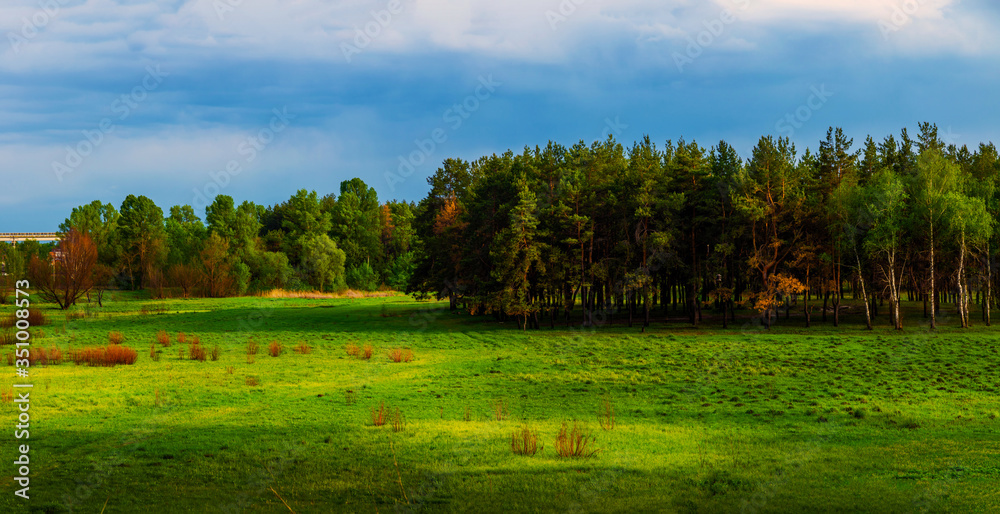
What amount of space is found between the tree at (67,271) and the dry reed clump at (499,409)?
64626mm

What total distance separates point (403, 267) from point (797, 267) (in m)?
88.9

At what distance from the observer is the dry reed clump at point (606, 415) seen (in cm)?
1806

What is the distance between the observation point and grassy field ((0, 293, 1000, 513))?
11.7 meters

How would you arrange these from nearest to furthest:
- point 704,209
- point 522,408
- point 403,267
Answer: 1. point 522,408
2. point 704,209
3. point 403,267

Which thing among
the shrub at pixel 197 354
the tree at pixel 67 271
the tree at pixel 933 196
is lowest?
the shrub at pixel 197 354

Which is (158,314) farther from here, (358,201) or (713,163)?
(358,201)

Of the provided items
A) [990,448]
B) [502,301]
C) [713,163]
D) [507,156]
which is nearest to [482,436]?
[990,448]

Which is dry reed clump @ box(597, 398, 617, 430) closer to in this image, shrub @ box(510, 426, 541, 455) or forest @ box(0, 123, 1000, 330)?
shrub @ box(510, 426, 541, 455)

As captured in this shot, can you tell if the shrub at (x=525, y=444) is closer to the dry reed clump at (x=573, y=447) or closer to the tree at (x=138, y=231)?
the dry reed clump at (x=573, y=447)

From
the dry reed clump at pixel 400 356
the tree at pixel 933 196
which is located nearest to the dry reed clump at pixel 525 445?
the dry reed clump at pixel 400 356

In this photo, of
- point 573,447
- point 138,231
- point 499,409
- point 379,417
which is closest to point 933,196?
point 499,409

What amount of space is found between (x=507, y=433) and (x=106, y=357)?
70.3ft

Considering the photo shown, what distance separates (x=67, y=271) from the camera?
70438mm

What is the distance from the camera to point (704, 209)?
2304 inches
